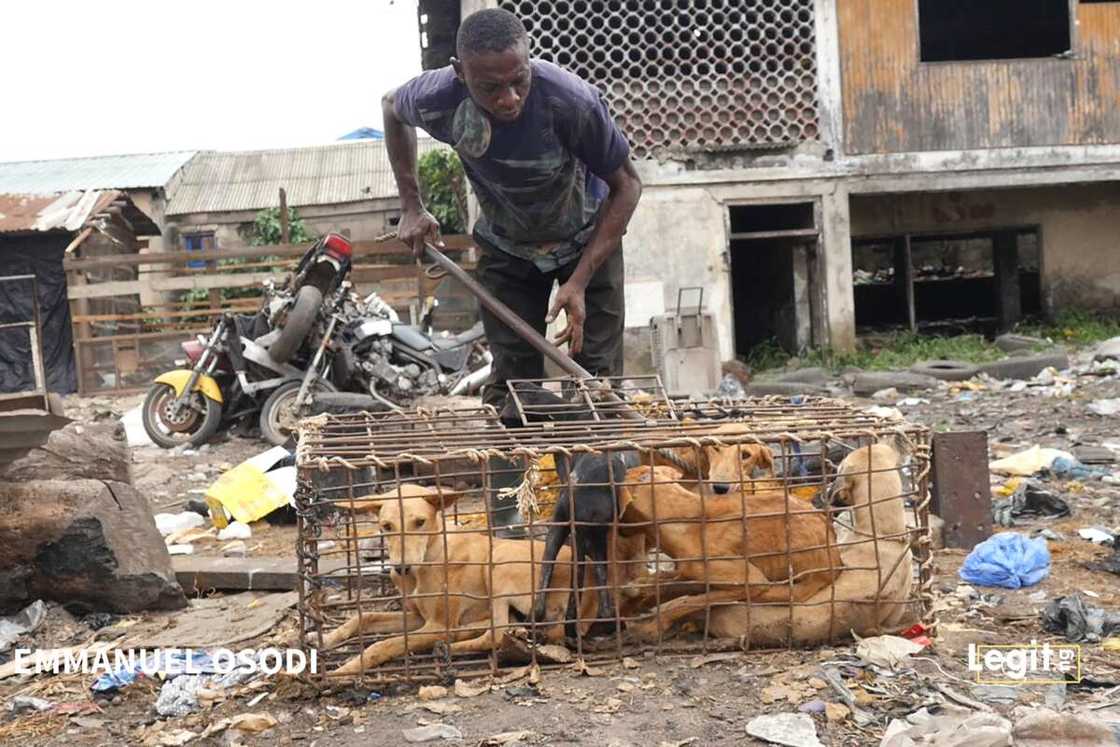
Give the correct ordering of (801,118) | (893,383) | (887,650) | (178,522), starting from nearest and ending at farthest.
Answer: (887,650) < (178,522) < (893,383) < (801,118)

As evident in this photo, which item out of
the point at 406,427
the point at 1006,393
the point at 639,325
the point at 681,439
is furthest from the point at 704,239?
the point at 681,439

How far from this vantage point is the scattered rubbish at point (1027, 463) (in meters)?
5.34

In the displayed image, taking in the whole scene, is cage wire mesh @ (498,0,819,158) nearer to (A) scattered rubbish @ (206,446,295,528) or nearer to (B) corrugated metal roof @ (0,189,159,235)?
(A) scattered rubbish @ (206,446,295,528)

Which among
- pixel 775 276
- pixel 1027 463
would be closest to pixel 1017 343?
pixel 775 276

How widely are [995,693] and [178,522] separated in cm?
437

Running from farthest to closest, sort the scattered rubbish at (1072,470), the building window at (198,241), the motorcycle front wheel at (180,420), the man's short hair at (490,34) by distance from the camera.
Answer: the building window at (198,241) < the motorcycle front wheel at (180,420) < the scattered rubbish at (1072,470) < the man's short hair at (490,34)

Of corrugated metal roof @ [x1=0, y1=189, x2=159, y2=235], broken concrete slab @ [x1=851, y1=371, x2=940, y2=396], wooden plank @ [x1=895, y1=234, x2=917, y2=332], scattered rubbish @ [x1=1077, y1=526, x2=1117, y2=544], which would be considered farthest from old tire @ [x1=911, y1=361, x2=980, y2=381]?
corrugated metal roof @ [x1=0, y1=189, x2=159, y2=235]

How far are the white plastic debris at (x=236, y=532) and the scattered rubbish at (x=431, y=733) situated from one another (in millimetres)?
3194

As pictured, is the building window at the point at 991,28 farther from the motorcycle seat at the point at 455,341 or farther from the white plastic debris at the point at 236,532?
the white plastic debris at the point at 236,532

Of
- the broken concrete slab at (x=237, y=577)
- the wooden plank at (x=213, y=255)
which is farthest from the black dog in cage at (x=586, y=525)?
the wooden plank at (x=213, y=255)

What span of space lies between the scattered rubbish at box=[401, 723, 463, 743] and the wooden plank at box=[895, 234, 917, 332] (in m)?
11.7

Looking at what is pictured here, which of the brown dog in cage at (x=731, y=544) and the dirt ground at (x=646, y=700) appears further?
the brown dog in cage at (x=731, y=544)

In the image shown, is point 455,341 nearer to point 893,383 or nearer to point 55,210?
point 893,383

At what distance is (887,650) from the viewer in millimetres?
2637
